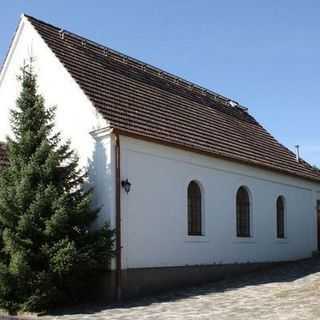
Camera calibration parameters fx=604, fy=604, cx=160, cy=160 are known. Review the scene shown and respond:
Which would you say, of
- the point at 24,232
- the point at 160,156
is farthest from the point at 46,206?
the point at 160,156

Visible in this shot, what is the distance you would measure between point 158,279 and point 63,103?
231 inches

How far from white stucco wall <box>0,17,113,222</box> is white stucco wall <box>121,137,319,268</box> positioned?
2.05 feet

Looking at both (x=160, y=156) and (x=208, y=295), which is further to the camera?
(x=160, y=156)

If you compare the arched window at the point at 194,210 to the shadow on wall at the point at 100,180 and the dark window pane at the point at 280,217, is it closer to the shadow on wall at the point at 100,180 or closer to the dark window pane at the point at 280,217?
the shadow on wall at the point at 100,180

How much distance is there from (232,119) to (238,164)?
4780 millimetres

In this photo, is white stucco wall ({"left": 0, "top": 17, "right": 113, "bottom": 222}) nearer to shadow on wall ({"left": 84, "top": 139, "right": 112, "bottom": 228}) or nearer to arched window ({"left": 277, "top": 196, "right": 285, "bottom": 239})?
shadow on wall ({"left": 84, "top": 139, "right": 112, "bottom": 228})

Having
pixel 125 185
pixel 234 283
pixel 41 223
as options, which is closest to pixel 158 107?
pixel 125 185

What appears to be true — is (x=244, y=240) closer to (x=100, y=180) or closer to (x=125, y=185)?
(x=125, y=185)

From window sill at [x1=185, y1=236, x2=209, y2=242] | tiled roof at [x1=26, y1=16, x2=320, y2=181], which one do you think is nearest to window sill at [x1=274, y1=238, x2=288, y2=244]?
tiled roof at [x1=26, y1=16, x2=320, y2=181]

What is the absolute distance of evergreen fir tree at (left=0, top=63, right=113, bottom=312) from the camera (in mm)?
14469

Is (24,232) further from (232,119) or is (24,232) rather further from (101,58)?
(232,119)

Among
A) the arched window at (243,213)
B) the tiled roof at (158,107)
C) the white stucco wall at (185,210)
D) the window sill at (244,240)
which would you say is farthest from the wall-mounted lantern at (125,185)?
the arched window at (243,213)

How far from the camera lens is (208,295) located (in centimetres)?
1623

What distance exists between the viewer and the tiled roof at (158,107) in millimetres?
17969
